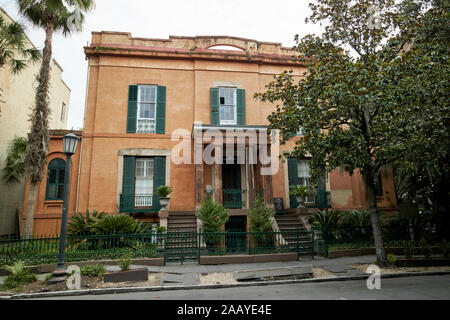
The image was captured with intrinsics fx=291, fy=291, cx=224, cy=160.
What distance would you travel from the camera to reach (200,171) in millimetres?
13219

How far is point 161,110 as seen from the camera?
47.9ft

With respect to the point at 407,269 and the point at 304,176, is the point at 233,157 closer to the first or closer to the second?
the point at 304,176

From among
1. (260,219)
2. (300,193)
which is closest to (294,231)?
(260,219)

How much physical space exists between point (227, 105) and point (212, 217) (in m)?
6.50

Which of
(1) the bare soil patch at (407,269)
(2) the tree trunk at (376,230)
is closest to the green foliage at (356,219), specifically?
(2) the tree trunk at (376,230)

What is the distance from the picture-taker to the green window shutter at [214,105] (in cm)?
1477

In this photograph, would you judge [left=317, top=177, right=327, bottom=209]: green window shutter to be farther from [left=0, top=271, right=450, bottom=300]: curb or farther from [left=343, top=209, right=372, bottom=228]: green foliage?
[left=0, top=271, right=450, bottom=300]: curb

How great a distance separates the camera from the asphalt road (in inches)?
236

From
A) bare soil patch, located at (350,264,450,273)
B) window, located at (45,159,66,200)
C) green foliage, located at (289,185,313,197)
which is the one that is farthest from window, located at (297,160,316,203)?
window, located at (45,159,66,200)

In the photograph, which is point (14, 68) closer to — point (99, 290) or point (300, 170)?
point (99, 290)

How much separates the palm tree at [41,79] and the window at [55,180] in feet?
6.81

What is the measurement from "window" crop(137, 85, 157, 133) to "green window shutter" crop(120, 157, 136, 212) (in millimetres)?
1703

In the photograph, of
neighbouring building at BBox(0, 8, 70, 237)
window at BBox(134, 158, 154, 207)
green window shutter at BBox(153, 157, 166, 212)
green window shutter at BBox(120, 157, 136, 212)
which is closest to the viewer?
green window shutter at BBox(120, 157, 136, 212)
